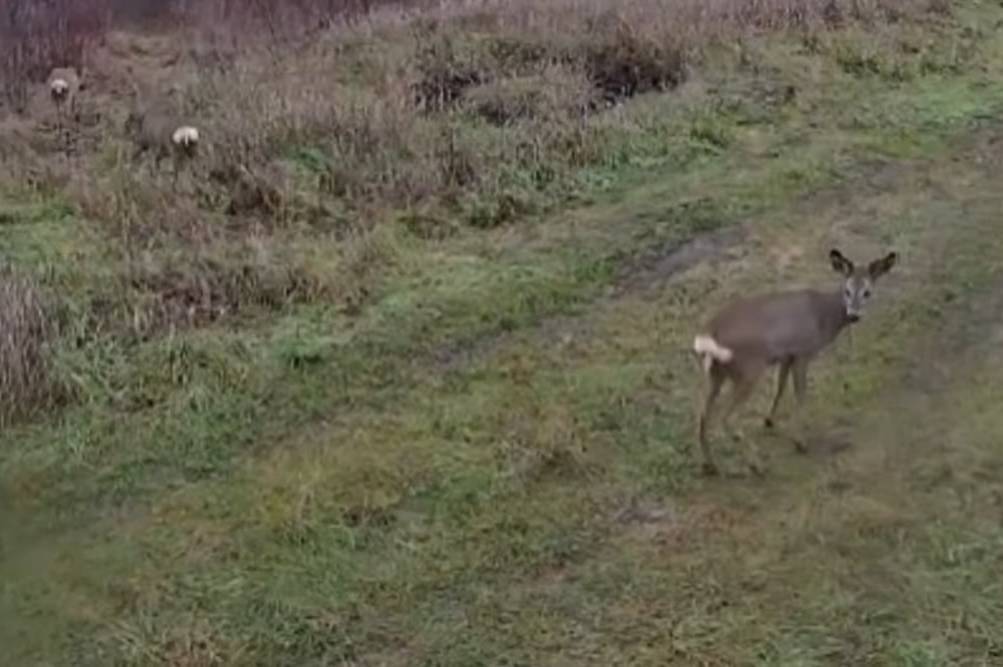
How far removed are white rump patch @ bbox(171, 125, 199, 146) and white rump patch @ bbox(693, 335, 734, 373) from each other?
4.83 m

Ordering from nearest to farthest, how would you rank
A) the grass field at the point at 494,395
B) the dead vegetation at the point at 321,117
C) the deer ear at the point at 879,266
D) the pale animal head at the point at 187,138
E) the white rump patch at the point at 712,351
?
1. the grass field at the point at 494,395
2. the white rump patch at the point at 712,351
3. the deer ear at the point at 879,266
4. the dead vegetation at the point at 321,117
5. the pale animal head at the point at 187,138

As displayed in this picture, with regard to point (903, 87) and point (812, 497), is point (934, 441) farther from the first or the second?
point (903, 87)

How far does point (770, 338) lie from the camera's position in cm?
707

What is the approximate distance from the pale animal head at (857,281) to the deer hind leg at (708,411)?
2.75ft

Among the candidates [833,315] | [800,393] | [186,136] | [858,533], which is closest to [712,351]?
[800,393]

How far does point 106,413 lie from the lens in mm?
7480

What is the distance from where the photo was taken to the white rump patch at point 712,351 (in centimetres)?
694

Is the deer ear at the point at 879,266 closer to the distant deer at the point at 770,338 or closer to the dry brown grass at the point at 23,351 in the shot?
the distant deer at the point at 770,338

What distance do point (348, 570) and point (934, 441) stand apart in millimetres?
2714

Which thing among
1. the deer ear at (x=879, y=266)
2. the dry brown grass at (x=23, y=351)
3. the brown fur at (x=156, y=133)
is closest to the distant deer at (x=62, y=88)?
the brown fur at (x=156, y=133)

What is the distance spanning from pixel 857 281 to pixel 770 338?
76 centimetres

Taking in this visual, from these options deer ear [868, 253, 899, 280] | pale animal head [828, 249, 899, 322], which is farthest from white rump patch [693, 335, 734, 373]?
deer ear [868, 253, 899, 280]

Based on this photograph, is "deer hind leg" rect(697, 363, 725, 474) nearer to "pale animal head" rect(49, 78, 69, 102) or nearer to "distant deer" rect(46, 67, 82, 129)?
"distant deer" rect(46, 67, 82, 129)

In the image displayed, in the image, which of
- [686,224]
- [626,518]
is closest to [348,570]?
[626,518]
